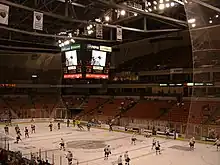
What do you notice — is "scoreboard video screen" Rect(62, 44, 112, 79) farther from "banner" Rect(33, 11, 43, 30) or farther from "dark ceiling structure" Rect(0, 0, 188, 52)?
"banner" Rect(33, 11, 43, 30)

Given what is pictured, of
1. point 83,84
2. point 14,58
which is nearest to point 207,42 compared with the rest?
point 83,84

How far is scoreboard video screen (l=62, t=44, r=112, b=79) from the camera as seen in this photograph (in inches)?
899

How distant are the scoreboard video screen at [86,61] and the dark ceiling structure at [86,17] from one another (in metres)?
1.82

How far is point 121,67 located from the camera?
38.8m

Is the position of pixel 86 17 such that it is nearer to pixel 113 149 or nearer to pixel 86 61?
pixel 86 61

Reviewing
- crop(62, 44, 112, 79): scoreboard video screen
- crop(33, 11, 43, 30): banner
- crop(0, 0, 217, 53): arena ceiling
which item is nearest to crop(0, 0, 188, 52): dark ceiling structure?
crop(0, 0, 217, 53): arena ceiling

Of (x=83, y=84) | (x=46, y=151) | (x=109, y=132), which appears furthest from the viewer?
(x=83, y=84)

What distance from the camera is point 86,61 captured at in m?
22.9

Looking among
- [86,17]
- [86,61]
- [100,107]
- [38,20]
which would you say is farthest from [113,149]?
[100,107]

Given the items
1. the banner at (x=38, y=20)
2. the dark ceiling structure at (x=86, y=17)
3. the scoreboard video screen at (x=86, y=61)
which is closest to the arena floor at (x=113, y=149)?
the scoreboard video screen at (x=86, y=61)

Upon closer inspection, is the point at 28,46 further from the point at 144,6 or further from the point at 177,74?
the point at 144,6

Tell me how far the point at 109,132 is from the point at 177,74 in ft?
34.7

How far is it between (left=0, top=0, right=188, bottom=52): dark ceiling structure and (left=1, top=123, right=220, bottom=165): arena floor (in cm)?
794

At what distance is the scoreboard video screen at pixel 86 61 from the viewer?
74.9 ft
